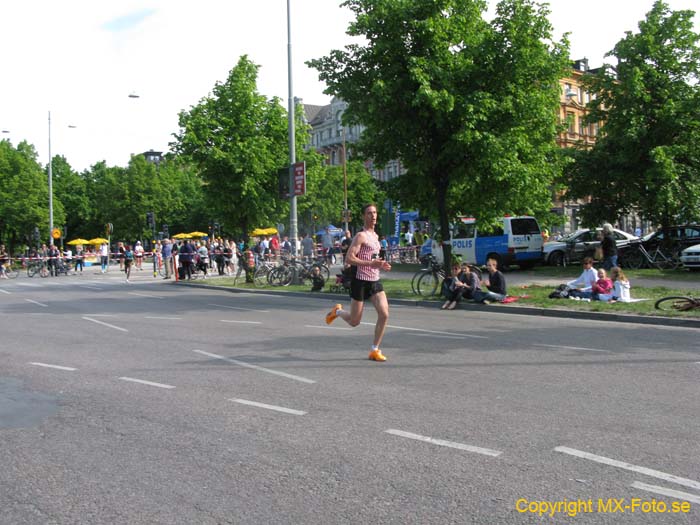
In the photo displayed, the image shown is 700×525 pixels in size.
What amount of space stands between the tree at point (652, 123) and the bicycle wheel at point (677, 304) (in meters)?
12.4

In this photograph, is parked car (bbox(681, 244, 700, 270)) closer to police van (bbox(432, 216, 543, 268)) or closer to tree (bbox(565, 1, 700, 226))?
tree (bbox(565, 1, 700, 226))

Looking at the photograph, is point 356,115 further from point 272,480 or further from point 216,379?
point 272,480

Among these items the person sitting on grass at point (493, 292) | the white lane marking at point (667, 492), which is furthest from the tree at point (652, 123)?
the white lane marking at point (667, 492)

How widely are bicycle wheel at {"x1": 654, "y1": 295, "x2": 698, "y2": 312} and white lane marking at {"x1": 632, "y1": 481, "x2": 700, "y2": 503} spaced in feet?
32.6

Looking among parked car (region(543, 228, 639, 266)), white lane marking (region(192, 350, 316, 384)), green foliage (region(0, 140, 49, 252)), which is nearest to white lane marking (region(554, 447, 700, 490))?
white lane marking (region(192, 350, 316, 384))

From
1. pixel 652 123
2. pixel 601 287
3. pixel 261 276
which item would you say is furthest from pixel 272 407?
pixel 652 123

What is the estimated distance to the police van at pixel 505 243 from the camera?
26656 millimetres

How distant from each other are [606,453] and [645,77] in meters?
24.7

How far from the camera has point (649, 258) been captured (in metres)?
25.3

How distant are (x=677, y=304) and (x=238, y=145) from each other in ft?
53.9

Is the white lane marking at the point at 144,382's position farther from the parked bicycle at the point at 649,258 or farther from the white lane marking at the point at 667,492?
the parked bicycle at the point at 649,258

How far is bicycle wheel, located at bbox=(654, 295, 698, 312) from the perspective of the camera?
42.7ft

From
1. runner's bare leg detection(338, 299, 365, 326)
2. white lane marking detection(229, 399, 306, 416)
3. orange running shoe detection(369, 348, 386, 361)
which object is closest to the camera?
white lane marking detection(229, 399, 306, 416)

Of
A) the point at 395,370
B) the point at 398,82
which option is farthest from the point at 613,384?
the point at 398,82
